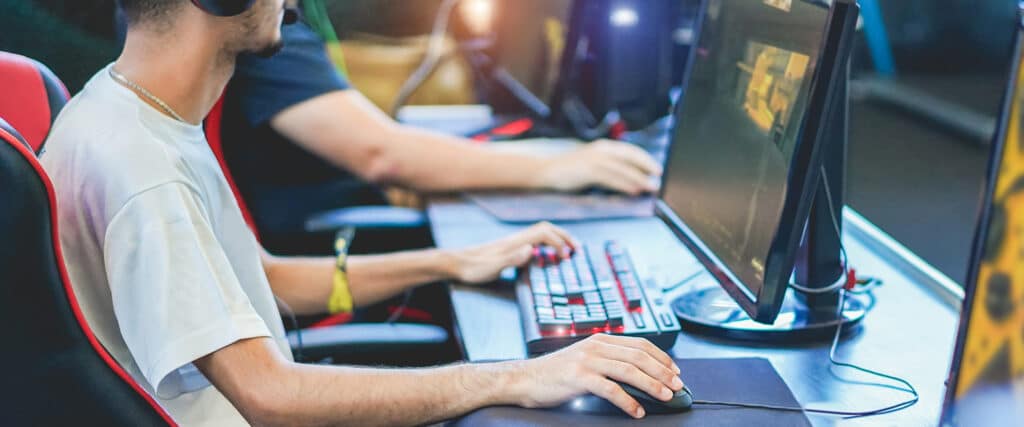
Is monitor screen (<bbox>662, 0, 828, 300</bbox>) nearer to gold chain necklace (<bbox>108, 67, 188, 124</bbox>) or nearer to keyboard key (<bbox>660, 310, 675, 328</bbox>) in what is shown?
keyboard key (<bbox>660, 310, 675, 328</bbox>)

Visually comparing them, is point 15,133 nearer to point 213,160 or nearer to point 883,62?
point 213,160

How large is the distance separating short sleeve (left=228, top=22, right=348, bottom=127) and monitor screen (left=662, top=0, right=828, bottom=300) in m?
0.69

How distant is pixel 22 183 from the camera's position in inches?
33.8

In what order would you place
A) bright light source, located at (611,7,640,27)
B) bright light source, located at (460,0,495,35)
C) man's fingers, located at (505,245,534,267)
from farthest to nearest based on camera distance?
1. bright light source, located at (460,0,495,35)
2. bright light source, located at (611,7,640,27)
3. man's fingers, located at (505,245,534,267)

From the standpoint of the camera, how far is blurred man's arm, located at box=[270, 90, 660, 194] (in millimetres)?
1790

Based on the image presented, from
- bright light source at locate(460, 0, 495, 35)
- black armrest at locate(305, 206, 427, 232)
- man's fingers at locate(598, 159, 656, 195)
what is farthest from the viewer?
bright light source at locate(460, 0, 495, 35)

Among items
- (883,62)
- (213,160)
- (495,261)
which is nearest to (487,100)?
(495,261)

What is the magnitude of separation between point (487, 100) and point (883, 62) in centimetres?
452

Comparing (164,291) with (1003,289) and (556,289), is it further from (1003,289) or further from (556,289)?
(1003,289)

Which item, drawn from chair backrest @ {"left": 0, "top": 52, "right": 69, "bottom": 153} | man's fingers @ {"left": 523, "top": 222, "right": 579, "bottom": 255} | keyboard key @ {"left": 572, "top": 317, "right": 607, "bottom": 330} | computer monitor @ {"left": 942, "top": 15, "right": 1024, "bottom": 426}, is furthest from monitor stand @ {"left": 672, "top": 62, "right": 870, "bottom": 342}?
chair backrest @ {"left": 0, "top": 52, "right": 69, "bottom": 153}

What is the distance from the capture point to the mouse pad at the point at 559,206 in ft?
5.51

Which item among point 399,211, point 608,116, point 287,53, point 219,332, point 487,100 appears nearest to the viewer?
Result: point 219,332

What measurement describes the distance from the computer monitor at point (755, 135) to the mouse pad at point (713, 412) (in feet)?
0.23

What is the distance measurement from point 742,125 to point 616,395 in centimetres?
40
